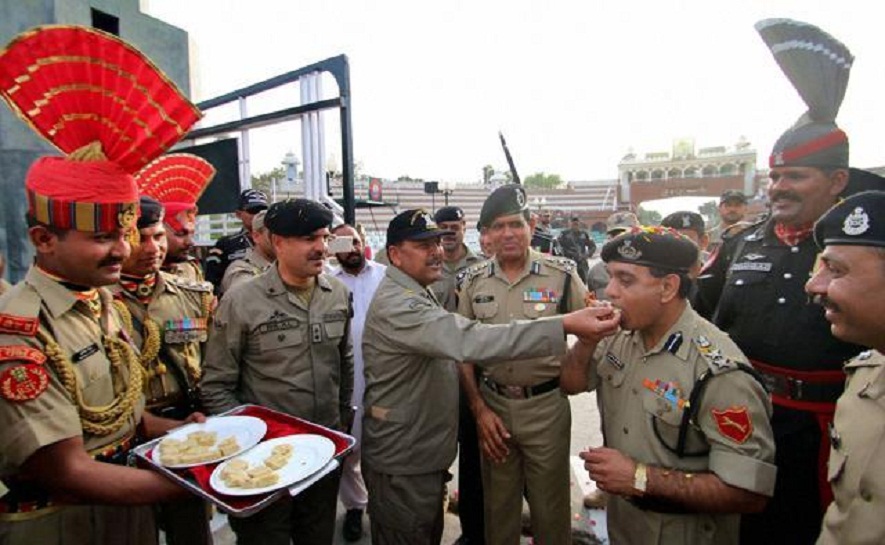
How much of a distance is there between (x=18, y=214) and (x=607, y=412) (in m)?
8.33

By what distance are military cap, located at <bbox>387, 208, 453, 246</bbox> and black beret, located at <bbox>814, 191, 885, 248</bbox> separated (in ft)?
6.06

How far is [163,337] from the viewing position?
9.16 ft

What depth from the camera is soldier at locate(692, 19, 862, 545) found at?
242 cm

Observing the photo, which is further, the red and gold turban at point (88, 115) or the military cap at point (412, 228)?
the military cap at point (412, 228)

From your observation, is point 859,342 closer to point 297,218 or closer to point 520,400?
point 520,400

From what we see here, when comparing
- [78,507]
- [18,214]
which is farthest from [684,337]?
[18,214]

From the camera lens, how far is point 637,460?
6.81 ft

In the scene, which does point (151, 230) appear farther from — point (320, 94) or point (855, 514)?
point (855, 514)

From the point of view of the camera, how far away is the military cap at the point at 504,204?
3.38 m

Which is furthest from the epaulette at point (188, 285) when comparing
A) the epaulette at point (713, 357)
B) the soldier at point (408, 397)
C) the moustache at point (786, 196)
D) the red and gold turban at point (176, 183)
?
the moustache at point (786, 196)

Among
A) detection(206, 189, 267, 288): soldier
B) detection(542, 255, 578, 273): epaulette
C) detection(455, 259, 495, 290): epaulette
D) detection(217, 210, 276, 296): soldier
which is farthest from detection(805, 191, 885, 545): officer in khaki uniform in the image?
detection(206, 189, 267, 288): soldier

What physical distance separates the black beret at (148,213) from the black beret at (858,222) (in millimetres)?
3431

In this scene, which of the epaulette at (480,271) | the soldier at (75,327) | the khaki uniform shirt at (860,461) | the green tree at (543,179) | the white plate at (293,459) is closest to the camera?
the khaki uniform shirt at (860,461)

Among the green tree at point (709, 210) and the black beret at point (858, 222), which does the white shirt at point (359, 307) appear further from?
the green tree at point (709, 210)
